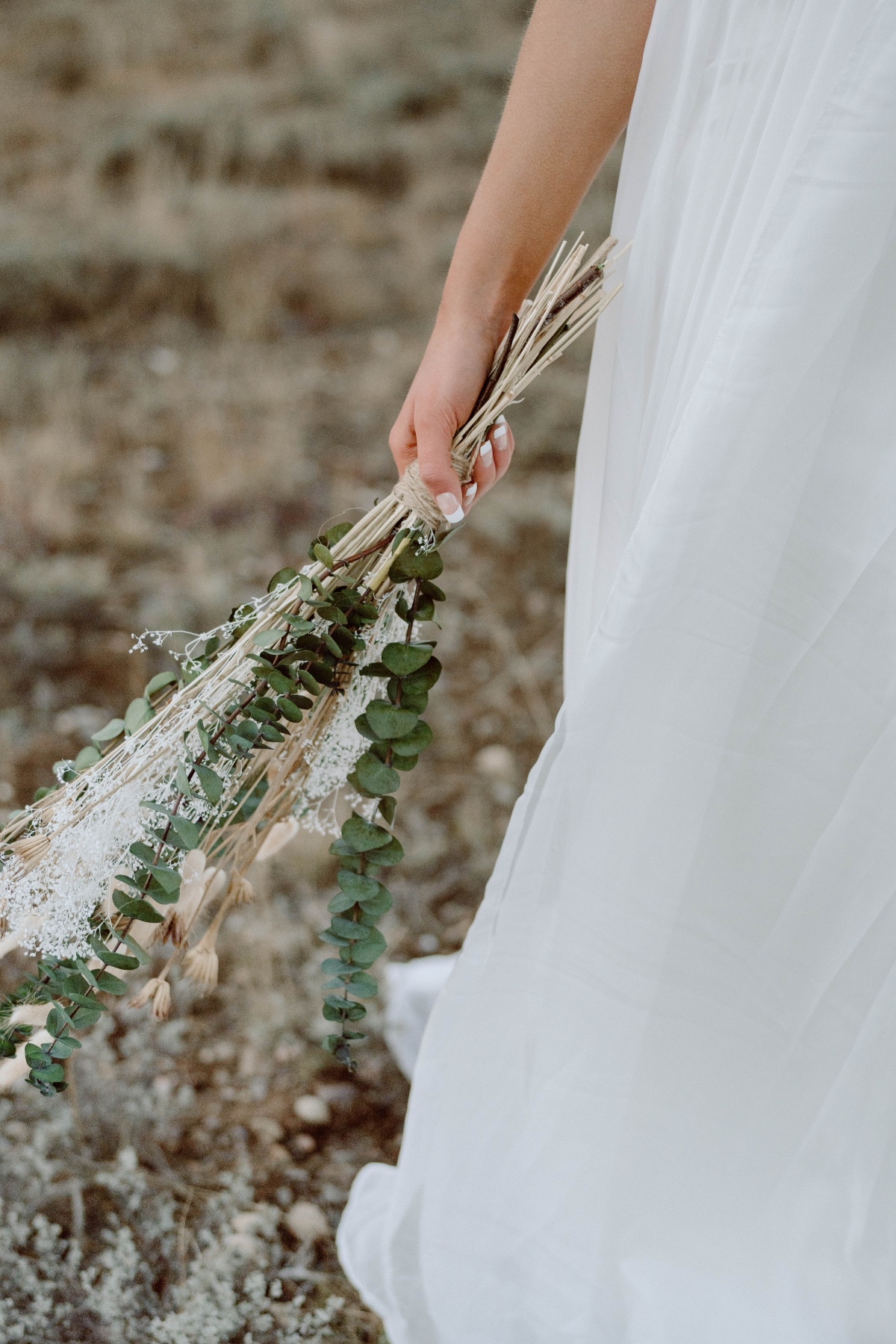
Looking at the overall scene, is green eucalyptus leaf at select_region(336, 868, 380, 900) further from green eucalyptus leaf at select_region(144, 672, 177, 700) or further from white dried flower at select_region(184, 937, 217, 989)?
green eucalyptus leaf at select_region(144, 672, 177, 700)

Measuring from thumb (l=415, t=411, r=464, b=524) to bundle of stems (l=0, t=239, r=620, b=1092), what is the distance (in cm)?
2

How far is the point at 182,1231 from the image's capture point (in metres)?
1.28

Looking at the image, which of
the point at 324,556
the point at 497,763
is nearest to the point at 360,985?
the point at 324,556

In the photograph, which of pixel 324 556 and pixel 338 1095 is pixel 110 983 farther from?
pixel 338 1095

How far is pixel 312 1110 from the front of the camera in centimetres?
146

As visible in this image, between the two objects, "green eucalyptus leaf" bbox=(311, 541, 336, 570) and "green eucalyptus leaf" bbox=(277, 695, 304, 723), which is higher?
"green eucalyptus leaf" bbox=(311, 541, 336, 570)

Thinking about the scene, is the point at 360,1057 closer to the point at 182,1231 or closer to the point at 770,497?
the point at 182,1231

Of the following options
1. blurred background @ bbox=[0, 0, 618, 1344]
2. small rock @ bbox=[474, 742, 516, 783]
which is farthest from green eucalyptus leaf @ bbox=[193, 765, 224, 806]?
small rock @ bbox=[474, 742, 516, 783]

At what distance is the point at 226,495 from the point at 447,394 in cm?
215

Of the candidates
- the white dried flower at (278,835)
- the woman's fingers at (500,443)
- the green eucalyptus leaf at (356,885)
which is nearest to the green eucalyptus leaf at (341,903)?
the green eucalyptus leaf at (356,885)

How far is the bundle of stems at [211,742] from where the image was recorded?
96cm

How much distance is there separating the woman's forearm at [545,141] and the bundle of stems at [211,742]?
0.13 feet

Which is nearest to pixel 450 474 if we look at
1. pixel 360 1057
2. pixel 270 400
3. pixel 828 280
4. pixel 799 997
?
pixel 828 280

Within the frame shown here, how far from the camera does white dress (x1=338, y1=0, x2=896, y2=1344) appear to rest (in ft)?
2.44
